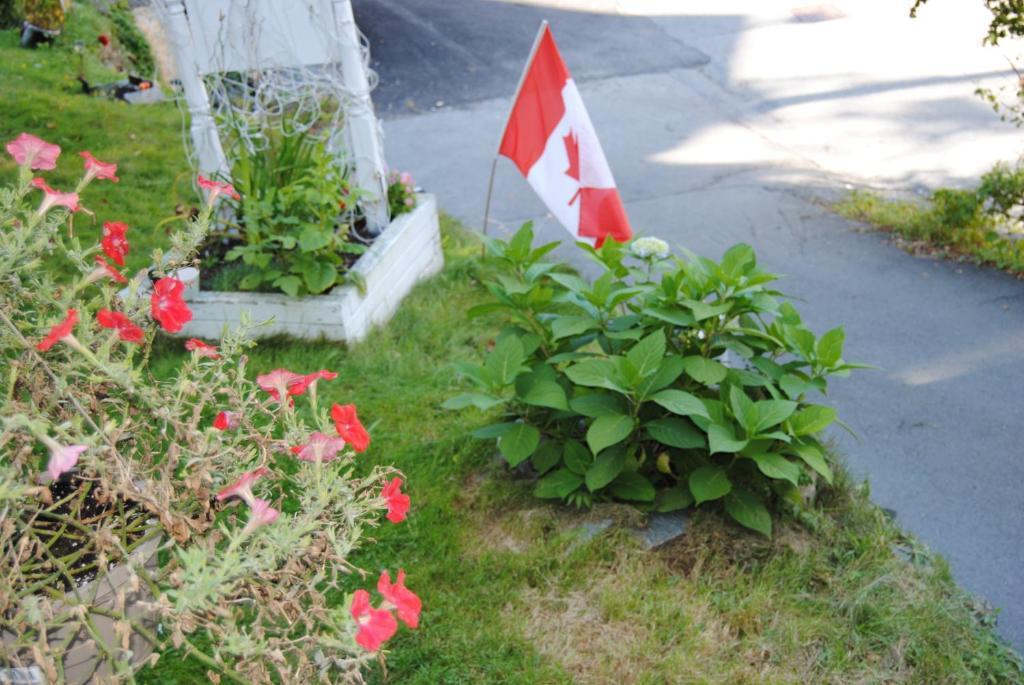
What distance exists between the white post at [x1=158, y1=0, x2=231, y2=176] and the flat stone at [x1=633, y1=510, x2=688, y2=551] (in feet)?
8.53

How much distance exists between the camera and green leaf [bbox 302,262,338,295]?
13.5ft

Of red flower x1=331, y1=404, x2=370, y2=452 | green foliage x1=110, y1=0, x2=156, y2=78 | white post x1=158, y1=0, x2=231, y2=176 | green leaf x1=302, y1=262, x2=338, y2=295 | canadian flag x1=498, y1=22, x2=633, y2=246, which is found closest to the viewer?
red flower x1=331, y1=404, x2=370, y2=452

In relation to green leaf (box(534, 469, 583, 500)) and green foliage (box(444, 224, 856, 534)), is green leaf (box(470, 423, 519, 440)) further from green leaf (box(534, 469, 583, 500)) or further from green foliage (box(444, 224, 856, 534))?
green leaf (box(534, 469, 583, 500))

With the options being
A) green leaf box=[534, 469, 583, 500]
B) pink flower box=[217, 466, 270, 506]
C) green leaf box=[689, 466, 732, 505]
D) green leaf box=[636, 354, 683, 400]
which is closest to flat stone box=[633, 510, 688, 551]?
green leaf box=[689, 466, 732, 505]

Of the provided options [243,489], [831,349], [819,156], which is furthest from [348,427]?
[819,156]

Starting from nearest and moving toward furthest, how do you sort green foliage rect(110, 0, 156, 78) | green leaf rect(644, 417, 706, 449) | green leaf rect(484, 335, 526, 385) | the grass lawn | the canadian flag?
the grass lawn, green leaf rect(644, 417, 706, 449), green leaf rect(484, 335, 526, 385), the canadian flag, green foliage rect(110, 0, 156, 78)

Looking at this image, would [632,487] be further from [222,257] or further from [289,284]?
[222,257]

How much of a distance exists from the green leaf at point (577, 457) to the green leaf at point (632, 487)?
123 mm

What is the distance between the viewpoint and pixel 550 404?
2.95m

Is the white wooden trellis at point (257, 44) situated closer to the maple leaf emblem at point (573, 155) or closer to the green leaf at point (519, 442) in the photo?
the maple leaf emblem at point (573, 155)

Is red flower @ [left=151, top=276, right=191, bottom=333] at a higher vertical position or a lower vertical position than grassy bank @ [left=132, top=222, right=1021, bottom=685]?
higher

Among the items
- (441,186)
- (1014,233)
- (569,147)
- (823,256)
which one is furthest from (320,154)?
(1014,233)

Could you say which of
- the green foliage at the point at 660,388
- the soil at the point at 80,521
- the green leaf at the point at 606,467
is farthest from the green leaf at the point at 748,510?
the soil at the point at 80,521

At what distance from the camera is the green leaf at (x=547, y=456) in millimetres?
3148
